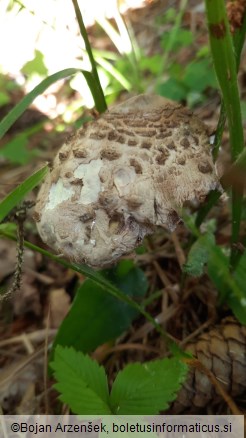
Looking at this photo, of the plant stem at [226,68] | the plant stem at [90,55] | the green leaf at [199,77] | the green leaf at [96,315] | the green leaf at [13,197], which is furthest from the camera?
the green leaf at [199,77]

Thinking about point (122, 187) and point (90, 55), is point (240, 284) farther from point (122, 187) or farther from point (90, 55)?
point (90, 55)

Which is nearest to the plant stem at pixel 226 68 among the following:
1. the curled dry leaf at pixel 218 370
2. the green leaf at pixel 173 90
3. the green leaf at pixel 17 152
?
the curled dry leaf at pixel 218 370

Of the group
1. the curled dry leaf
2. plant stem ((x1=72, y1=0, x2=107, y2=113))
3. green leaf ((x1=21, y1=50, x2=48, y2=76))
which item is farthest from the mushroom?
green leaf ((x1=21, y1=50, x2=48, y2=76))

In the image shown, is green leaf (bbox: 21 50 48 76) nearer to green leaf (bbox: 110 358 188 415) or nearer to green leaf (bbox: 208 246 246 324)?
green leaf (bbox: 208 246 246 324)

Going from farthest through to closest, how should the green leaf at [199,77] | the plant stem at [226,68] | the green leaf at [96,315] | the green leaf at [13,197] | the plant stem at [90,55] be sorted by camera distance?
the green leaf at [199,77], the green leaf at [96,315], the plant stem at [90,55], the green leaf at [13,197], the plant stem at [226,68]

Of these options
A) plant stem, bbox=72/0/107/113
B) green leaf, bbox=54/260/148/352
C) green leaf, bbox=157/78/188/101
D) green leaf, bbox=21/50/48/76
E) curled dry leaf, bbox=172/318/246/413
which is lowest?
curled dry leaf, bbox=172/318/246/413

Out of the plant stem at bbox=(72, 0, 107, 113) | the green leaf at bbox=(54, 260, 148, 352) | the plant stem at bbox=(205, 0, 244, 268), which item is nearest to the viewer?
the plant stem at bbox=(205, 0, 244, 268)

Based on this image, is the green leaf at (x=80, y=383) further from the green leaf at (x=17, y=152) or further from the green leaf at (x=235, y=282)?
the green leaf at (x=17, y=152)
